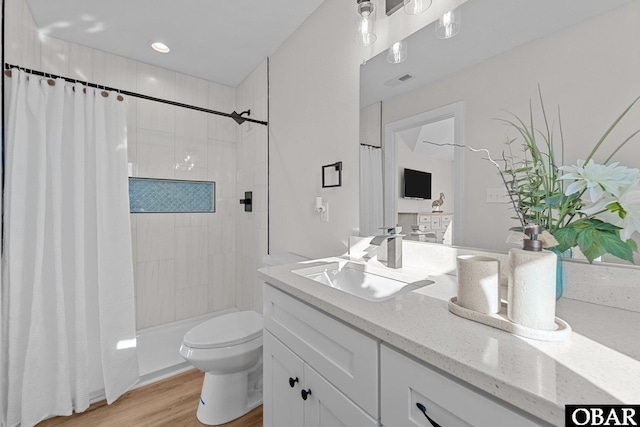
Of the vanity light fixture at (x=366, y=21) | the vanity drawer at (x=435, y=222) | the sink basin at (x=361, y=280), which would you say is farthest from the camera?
the vanity light fixture at (x=366, y=21)

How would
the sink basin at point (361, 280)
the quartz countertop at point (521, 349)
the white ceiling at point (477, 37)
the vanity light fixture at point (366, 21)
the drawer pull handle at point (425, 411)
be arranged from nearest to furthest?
the quartz countertop at point (521, 349), the drawer pull handle at point (425, 411), the white ceiling at point (477, 37), the sink basin at point (361, 280), the vanity light fixture at point (366, 21)

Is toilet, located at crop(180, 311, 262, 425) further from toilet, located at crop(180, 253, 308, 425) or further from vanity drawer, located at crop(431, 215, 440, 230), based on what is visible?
vanity drawer, located at crop(431, 215, 440, 230)

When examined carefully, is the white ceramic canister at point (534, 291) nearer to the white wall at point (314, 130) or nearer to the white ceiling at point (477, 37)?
the white ceiling at point (477, 37)

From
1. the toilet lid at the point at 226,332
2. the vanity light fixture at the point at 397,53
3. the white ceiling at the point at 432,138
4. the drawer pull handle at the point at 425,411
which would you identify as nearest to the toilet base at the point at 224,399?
the toilet lid at the point at 226,332

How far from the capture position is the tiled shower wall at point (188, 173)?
2.23 m

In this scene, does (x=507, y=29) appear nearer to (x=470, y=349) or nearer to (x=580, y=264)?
(x=580, y=264)

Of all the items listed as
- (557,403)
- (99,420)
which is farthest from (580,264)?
(99,420)

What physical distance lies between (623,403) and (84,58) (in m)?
3.10

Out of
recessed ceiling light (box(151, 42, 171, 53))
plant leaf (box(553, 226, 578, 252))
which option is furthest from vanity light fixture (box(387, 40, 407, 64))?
recessed ceiling light (box(151, 42, 171, 53))

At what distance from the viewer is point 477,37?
3.26 feet

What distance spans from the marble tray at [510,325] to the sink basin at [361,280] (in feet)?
1.01

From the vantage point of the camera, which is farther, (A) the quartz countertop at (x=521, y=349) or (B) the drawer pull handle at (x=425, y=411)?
(B) the drawer pull handle at (x=425, y=411)

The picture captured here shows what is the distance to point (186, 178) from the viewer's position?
8.19 ft

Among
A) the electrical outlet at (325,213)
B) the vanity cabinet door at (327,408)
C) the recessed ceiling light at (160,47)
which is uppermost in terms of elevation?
the recessed ceiling light at (160,47)
